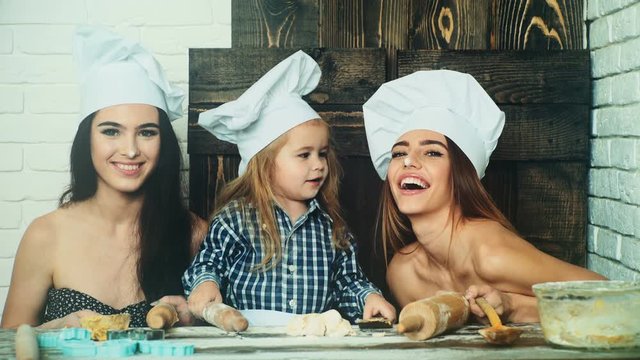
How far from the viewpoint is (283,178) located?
8.66ft

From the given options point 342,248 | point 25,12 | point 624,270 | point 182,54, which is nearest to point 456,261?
point 342,248

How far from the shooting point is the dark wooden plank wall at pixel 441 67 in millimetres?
2920

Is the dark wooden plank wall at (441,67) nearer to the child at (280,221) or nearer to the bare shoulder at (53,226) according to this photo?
the child at (280,221)

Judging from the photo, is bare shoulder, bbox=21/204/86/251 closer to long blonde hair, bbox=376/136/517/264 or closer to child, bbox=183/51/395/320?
child, bbox=183/51/395/320

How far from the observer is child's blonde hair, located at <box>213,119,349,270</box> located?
2.61 m

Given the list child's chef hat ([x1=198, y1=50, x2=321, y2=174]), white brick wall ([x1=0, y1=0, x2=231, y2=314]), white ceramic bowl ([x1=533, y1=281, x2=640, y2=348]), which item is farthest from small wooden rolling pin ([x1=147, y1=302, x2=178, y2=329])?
white brick wall ([x1=0, y1=0, x2=231, y2=314])

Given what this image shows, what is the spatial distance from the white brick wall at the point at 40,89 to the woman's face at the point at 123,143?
0.32 meters

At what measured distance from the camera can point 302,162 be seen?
263 centimetres

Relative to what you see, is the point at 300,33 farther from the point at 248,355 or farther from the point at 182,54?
the point at 248,355

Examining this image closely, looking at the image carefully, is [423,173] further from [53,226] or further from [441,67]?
[53,226]

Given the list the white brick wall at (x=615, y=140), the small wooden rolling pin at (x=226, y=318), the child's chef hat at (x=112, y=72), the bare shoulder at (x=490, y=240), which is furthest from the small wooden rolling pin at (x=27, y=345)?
the white brick wall at (x=615, y=140)

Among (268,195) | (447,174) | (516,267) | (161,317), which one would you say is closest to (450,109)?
(447,174)

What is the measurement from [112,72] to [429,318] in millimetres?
1314

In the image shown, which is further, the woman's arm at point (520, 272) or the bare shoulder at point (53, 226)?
the bare shoulder at point (53, 226)
